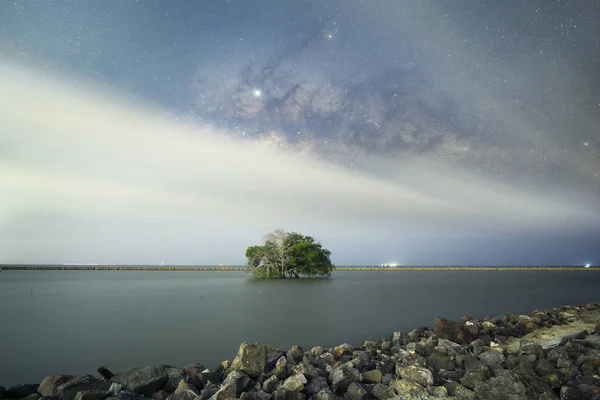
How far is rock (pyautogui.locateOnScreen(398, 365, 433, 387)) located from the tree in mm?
59397

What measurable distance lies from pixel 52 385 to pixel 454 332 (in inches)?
518

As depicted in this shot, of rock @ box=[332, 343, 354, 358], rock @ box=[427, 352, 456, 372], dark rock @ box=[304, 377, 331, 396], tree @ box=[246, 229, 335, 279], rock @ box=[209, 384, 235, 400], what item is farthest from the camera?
tree @ box=[246, 229, 335, 279]

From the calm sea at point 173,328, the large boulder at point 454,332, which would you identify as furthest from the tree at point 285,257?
the large boulder at point 454,332

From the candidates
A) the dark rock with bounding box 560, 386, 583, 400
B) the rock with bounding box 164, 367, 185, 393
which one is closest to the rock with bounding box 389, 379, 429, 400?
the dark rock with bounding box 560, 386, 583, 400

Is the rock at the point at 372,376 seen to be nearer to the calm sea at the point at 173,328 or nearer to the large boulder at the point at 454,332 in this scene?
the large boulder at the point at 454,332

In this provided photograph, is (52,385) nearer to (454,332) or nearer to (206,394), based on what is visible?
(206,394)

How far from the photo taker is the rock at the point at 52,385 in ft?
25.5

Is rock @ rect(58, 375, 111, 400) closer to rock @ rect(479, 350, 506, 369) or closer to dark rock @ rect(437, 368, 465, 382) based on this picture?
dark rock @ rect(437, 368, 465, 382)

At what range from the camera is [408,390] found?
23.7 feet

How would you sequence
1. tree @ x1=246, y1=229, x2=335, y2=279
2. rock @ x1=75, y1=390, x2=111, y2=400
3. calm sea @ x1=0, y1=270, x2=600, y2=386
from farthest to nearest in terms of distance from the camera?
tree @ x1=246, y1=229, x2=335, y2=279 < calm sea @ x1=0, y1=270, x2=600, y2=386 < rock @ x1=75, y1=390, x2=111, y2=400

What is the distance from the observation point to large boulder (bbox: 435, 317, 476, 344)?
12781 millimetres

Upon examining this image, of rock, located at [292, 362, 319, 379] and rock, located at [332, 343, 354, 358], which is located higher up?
rock, located at [292, 362, 319, 379]

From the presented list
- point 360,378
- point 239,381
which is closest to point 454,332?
point 360,378

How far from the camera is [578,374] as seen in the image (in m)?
7.96
